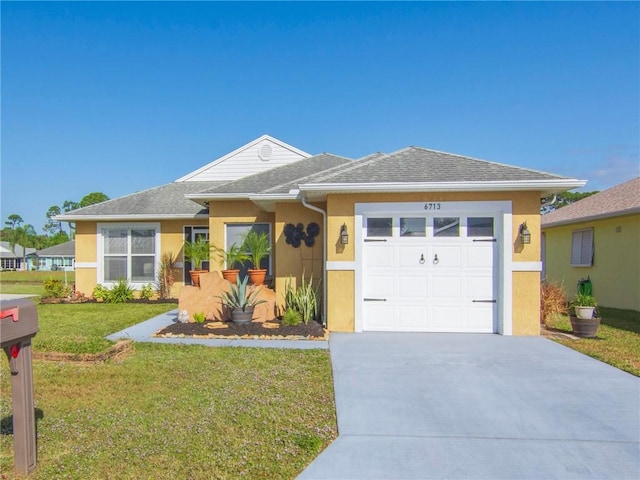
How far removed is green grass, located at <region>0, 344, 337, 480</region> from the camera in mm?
3232

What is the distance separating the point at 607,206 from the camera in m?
13.7

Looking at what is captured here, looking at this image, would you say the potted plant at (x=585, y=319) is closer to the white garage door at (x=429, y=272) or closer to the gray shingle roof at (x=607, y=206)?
the white garage door at (x=429, y=272)

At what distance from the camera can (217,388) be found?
5.03m

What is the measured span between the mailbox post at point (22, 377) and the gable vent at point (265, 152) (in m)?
13.8

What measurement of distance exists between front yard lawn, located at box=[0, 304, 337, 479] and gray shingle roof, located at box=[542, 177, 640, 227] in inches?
449

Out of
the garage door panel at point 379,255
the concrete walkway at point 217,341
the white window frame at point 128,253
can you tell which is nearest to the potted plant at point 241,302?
the concrete walkway at point 217,341

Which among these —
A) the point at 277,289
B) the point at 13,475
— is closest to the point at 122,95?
the point at 277,289

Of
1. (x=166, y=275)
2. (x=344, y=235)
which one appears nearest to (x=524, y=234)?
(x=344, y=235)

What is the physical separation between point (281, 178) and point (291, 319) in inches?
190

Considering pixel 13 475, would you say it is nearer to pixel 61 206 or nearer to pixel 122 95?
pixel 122 95

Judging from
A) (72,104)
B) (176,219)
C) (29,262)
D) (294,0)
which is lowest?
(29,262)

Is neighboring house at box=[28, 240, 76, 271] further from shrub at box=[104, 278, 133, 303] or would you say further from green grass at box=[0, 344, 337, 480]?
green grass at box=[0, 344, 337, 480]

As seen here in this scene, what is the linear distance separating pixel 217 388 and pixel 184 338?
129 inches

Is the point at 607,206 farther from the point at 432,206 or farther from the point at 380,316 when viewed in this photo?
the point at 380,316
